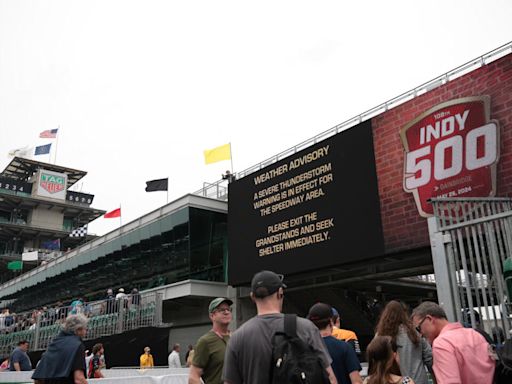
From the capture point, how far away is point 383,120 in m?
14.3

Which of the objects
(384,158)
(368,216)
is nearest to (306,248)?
(368,216)

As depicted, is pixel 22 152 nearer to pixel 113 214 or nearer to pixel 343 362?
pixel 113 214

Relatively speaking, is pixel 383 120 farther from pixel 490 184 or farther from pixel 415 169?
pixel 490 184

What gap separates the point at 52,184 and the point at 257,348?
59836 mm

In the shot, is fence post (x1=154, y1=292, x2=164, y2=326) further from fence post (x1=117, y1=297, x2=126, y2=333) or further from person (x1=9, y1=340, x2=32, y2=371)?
person (x1=9, y1=340, x2=32, y2=371)

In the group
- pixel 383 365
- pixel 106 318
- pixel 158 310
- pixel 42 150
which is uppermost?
pixel 42 150

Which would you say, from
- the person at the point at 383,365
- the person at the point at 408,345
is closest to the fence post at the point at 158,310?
the person at the point at 408,345

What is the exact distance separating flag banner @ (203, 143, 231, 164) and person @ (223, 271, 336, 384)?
18.4m

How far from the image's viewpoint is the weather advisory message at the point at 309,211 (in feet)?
46.8

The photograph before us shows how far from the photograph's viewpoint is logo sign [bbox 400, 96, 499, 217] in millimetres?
11562

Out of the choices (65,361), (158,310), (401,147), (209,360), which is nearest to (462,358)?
(209,360)

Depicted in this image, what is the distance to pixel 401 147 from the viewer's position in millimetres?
13617

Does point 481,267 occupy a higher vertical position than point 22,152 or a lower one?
lower

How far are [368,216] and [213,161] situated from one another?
9.25m
